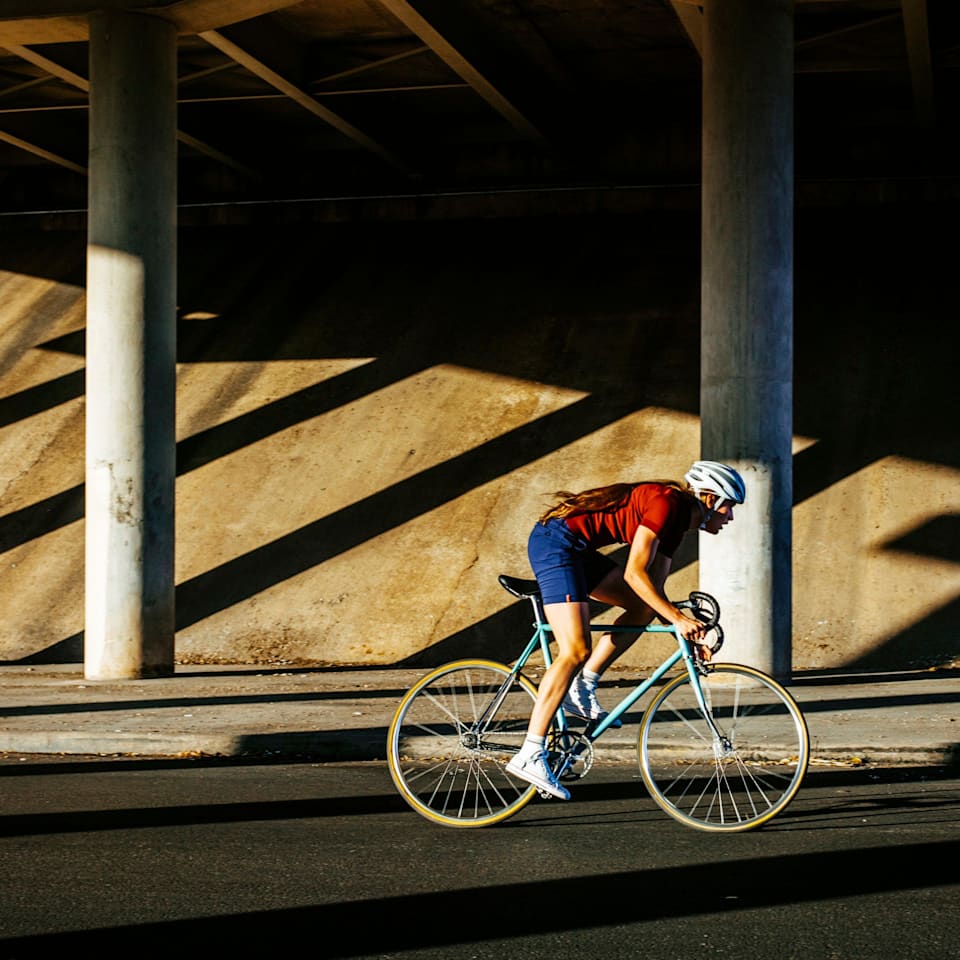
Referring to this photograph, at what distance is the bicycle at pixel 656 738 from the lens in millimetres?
6906

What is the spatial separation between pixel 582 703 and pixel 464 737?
651 mm

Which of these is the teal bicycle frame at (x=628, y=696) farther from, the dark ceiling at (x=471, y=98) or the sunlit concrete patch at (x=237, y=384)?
the sunlit concrete patch at (x=237, y=384)

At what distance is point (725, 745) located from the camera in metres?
7.07

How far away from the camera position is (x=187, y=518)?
18828 mm

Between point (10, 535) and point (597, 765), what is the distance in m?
12.2

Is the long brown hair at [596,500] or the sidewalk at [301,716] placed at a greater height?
the long brown hair at [596,500]

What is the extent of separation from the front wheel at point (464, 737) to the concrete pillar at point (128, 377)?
7366mm

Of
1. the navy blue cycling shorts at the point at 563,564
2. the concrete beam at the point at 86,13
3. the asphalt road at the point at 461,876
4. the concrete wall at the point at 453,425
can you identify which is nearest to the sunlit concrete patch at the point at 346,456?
the concrete wall at the point at 453,425

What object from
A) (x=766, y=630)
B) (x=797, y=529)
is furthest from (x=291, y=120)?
(x=766, y=630)

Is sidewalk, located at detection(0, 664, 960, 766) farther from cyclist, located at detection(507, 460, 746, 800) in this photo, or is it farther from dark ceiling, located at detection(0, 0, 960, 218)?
dark ceiling, located at detection(0, 0, 960, 218)

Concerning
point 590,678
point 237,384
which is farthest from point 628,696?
point 237,384

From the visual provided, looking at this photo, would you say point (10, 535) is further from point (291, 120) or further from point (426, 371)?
point (291, 120)

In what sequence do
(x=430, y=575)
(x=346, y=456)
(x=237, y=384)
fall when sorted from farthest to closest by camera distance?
(x=237, y=384) < (x=346, y=456) < (x=430, y=575)

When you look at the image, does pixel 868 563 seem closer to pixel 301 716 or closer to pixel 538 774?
pixel 301 716
